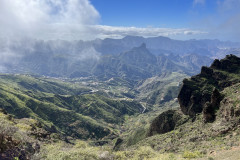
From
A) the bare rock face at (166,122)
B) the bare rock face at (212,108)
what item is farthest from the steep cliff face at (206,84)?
the bare rock face at (212,108)

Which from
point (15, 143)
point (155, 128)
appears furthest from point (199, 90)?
point (15, 143)

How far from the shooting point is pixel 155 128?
154000 mm

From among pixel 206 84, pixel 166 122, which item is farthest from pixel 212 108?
pixel 206 84

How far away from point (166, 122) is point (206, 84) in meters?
50.0

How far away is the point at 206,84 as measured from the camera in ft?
484

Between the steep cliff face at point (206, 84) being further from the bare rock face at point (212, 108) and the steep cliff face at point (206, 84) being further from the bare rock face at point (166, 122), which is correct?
the bare rock face at point (212, 108)

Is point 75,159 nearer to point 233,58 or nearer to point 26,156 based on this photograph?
point 26,156

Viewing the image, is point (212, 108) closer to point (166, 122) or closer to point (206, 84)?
point (166, 122)

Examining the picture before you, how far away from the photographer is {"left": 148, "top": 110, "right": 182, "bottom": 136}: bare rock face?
13725 centimetres

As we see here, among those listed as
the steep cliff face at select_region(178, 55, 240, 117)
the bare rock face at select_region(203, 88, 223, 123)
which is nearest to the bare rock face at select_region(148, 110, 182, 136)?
the steep cliff face at select_region(178, 55, 240, 117)

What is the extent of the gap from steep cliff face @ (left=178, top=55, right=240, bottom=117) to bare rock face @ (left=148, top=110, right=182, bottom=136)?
9.04 meters

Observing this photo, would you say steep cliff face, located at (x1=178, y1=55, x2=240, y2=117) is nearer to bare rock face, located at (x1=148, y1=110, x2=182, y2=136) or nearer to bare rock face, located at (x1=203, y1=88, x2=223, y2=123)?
bare rock face, located at (x1=148, y1=110, x2=182, y2=136)

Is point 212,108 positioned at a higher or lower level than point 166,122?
higher

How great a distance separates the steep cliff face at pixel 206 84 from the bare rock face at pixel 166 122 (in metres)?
9.04
